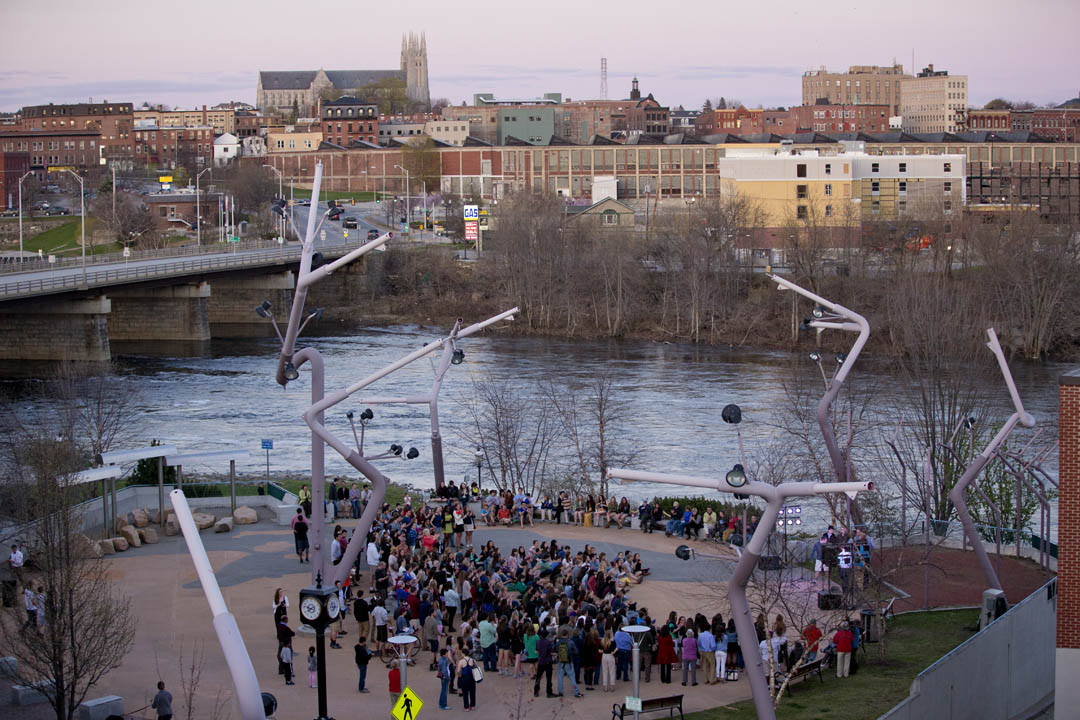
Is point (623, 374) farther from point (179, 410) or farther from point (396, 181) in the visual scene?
point (396, 181)

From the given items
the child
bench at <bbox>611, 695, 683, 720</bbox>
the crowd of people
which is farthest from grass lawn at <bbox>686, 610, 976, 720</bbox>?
the child

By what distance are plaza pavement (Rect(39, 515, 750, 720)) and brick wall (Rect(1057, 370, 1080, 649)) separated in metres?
4.57

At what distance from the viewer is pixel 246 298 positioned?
9181cm

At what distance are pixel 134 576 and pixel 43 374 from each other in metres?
42.4

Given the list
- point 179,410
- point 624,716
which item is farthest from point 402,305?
point 624,716

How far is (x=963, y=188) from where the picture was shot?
10394 cm

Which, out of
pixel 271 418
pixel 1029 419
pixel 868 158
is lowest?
pixel 271 418

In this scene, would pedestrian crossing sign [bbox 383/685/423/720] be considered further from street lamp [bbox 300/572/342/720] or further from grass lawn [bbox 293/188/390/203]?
grass lawn [bbox 293/188/390/203]

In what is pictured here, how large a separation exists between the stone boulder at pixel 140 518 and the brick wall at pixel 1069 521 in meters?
18.7

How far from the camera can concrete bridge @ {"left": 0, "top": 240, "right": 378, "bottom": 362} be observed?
69062mm

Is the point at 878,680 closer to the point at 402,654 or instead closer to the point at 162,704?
the point at 402,654

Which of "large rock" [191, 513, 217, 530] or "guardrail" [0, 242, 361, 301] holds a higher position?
"guardrail" [0, 242, 361, 301]

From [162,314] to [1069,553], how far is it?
70631mm

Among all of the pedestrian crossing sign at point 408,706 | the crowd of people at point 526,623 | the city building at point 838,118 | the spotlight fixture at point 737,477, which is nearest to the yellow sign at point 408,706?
the pedestrian crossing sign at point 408,706
